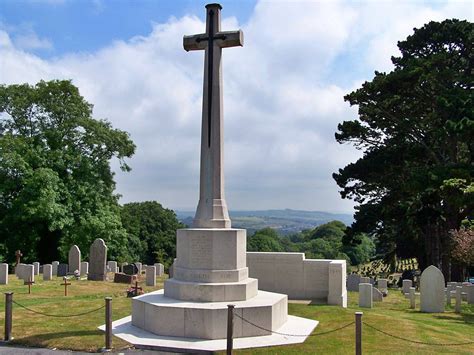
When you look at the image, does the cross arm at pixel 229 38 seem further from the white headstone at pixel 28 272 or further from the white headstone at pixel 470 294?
the white headstone at pixel 28 272

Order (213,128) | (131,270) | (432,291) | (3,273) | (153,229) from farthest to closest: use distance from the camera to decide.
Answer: (153,229) < (131,270) < (3,273) < (432,291) < (213,128)

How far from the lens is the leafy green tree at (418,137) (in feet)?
75.8

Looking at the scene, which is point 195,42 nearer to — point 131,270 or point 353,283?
point 353,283

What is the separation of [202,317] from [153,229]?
50021mm

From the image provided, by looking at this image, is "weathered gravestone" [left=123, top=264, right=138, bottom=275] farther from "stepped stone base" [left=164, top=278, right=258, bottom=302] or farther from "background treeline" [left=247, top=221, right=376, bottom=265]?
"background treeline" [left=247, top=221, right=376, bottom=265]

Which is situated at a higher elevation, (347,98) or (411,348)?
(347,98)

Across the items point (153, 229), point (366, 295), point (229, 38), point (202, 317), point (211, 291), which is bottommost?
point (366, 295)

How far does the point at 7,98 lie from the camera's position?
2992cm

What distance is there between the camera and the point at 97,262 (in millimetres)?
22812

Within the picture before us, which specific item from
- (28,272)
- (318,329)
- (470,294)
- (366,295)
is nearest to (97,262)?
(28,272)

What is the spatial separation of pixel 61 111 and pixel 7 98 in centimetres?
331

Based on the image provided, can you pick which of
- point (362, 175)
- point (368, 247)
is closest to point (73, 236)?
point (362, 175)

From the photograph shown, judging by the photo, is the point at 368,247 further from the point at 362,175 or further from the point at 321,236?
the point at 362,175

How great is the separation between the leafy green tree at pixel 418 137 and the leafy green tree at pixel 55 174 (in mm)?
15121
